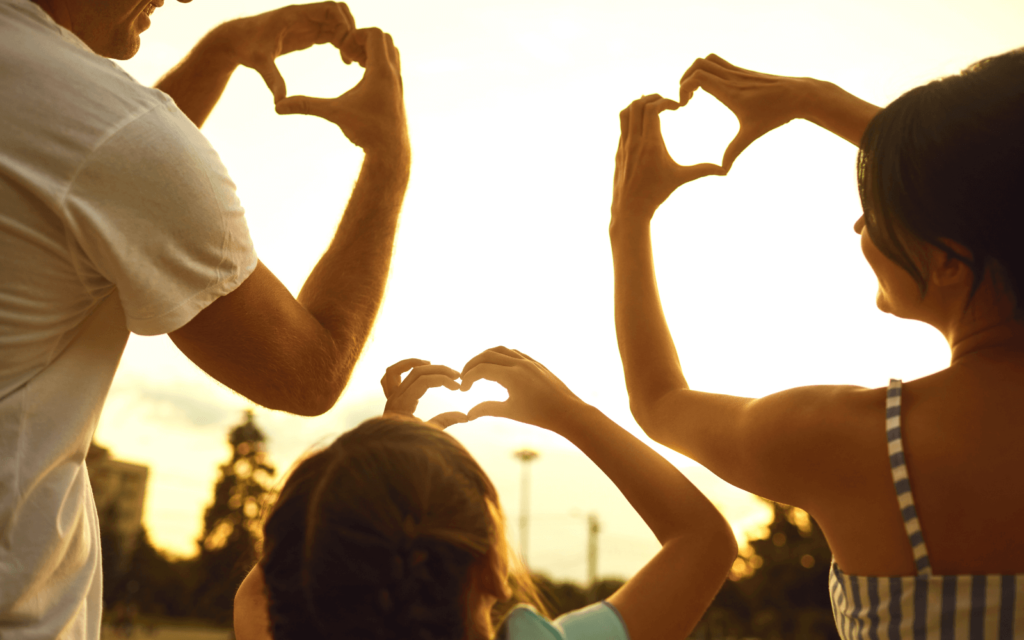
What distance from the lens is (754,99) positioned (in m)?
2.22

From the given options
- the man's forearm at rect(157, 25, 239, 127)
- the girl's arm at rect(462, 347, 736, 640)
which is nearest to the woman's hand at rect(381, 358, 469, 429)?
the girl's arm at rect(462, 347, 736, 640)

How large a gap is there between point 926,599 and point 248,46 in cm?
253

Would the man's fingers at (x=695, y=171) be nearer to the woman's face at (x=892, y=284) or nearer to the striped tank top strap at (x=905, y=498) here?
the woman's face at (x=892, y=284)

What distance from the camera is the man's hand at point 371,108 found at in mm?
2291

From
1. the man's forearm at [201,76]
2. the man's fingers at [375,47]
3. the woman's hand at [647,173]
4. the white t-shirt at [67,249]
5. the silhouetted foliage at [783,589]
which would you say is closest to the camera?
the white t-shirt at [67,249]

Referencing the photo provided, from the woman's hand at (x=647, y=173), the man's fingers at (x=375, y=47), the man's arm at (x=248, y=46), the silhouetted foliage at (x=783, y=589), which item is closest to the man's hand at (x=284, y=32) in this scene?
the man's arm at (x=248, y=46)

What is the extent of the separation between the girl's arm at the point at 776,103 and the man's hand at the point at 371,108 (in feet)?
3.10

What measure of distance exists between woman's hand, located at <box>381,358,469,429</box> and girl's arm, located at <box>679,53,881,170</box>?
100cm

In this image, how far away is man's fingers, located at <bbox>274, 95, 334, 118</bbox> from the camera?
2.23 m

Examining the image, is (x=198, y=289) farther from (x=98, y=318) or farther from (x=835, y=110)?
(x=835, y=110)

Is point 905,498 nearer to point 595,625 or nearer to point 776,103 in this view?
point 595,625

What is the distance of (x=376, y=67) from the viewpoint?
95.7 inches

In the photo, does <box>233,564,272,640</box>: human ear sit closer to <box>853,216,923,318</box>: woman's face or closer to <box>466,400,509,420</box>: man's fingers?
<box>466,400,509,420</box>: man's fingers

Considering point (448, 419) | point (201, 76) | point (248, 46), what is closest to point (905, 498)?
point (448, 419)
